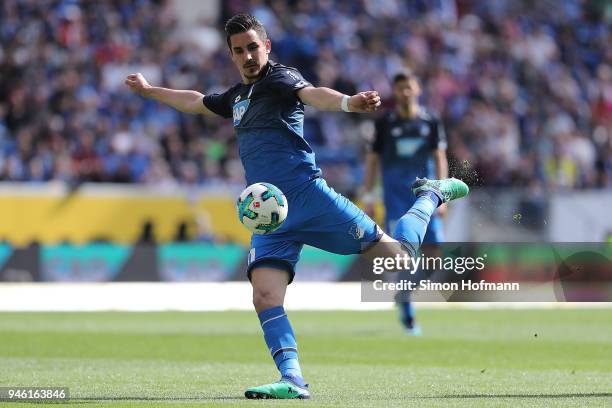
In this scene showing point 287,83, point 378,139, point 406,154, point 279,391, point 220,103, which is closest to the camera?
point 279,391

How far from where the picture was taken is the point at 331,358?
11336 mm

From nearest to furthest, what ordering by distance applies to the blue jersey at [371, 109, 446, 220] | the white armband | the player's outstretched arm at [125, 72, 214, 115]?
the white armband → the player's outstretched arm at [125, 72, 214, 115] → the blue jersey at [371, 109, 446, 220]

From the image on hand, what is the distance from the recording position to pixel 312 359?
11.2m

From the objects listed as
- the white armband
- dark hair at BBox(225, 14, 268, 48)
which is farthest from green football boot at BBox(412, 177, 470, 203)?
the white armband

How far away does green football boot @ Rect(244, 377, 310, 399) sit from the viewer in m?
7.74

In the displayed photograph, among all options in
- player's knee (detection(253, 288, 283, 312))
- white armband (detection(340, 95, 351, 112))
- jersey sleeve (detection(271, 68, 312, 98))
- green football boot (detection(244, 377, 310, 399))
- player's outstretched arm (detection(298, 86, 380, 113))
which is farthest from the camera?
player's knee (detection(253, 288, 283, 312))

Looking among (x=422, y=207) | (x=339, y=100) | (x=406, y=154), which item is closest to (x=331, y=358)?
(x=422, y=207)

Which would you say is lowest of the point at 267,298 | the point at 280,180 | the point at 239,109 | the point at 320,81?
the point at 267,298

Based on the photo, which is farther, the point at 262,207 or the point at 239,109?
the point at 239,109

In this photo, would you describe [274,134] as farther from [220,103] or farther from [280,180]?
[220,103]

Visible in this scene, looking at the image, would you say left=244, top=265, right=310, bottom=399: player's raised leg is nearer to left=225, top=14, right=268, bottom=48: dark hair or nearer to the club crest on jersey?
the club crest on jersey

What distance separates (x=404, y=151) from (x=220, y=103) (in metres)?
5.62

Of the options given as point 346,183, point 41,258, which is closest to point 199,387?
point 41,258

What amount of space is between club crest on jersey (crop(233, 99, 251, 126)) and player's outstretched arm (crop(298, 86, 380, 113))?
1.52 ft
